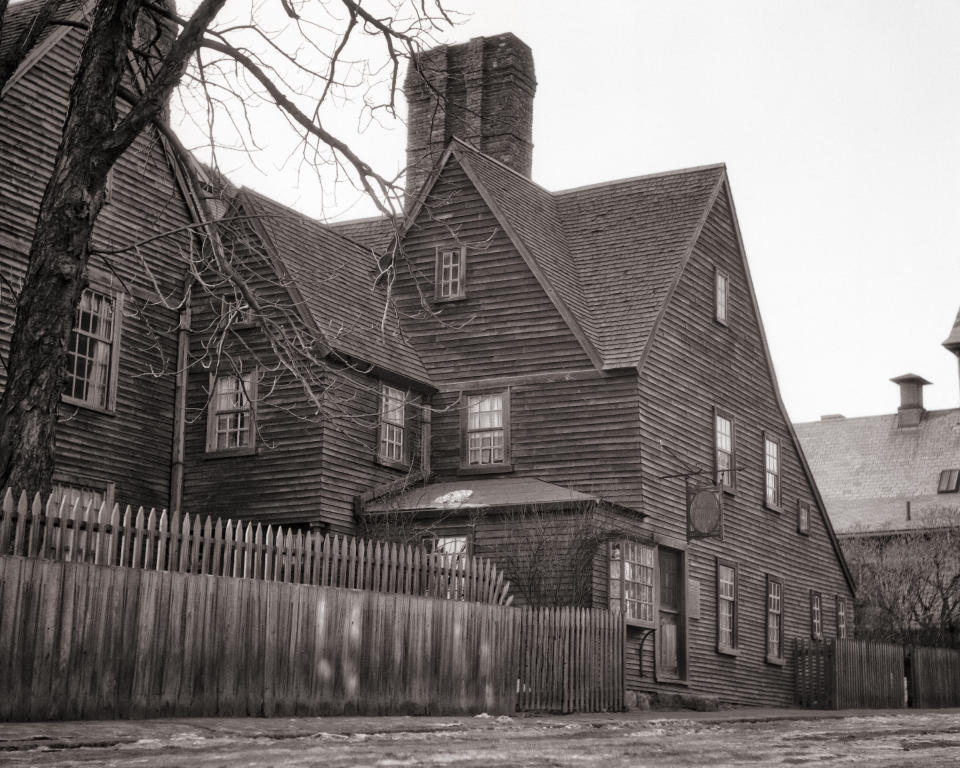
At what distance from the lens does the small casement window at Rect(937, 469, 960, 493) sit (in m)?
47.9

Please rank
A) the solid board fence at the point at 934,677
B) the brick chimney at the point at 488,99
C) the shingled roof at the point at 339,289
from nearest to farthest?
the shingled roof at the point at 339,289
the solid board fence at the point at 934,677
the brick chimney at the point at 488,99

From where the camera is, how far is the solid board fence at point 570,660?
62.5ft

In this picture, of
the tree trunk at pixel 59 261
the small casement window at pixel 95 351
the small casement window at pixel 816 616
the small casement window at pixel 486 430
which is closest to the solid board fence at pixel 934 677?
the small casement window at pixel 816 616

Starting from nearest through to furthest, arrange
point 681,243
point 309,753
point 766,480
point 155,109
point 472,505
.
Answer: point 309,753, point 155,109, point 472,505, point 681,243, point 766,480

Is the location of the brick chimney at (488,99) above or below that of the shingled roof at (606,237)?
above

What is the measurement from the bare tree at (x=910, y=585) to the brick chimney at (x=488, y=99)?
52.0ft

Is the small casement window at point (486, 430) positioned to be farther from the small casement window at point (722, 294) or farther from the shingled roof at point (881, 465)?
the shingled roof at point (881, 465)

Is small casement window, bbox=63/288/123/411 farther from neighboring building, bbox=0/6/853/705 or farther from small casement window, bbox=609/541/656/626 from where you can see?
small casement window, bbox=609/541/656/626

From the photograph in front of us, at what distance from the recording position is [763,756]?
1080cm

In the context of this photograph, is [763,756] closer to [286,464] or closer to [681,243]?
[286,464]

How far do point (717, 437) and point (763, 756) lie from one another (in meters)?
18.0

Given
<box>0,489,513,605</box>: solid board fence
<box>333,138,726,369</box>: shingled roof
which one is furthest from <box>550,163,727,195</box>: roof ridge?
<box>0,489,513,605</box>: solid board fence

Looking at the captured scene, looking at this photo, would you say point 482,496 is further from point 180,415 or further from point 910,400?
point 910,400

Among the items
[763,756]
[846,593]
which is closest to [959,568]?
[846,593]
